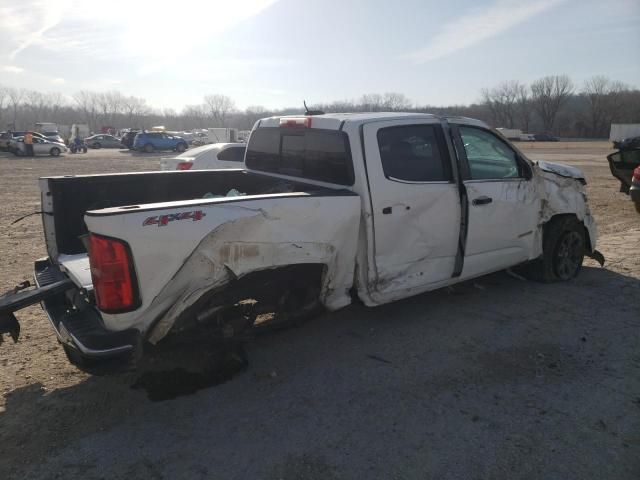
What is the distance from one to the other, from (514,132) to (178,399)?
84.1 metres

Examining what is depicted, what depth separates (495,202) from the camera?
484 cm

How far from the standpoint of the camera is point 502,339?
4.39 metres

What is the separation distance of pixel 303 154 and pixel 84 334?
2.51 m

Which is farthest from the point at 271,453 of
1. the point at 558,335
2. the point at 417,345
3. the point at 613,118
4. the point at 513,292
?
the point at 613,118

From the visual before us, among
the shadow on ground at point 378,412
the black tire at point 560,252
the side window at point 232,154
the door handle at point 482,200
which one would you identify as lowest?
the shadow on ground at point 378,412

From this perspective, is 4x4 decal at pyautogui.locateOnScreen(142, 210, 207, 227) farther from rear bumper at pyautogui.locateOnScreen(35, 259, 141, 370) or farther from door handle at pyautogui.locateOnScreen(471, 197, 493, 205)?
door handle at pyautogui.locateOnScreen(471, 197, 493, 205)

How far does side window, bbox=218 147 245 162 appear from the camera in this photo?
33.6 ft

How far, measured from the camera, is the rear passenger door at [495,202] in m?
4.71

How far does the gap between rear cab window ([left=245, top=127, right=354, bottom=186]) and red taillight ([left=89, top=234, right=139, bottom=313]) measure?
189 centimetres

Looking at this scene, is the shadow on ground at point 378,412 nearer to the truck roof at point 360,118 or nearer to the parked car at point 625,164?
the truck roof at point 360,118

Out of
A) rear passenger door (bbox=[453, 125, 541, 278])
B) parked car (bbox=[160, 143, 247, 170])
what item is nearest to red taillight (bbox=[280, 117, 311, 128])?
rear passenger door (bbox=[453, 125, 541, 278])

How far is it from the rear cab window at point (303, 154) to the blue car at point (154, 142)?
4059cm

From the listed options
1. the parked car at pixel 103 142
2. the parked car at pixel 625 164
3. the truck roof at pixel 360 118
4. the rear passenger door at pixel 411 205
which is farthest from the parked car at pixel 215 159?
the parked car at pixel 103 142

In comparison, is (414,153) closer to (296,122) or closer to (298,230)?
(296,122)
